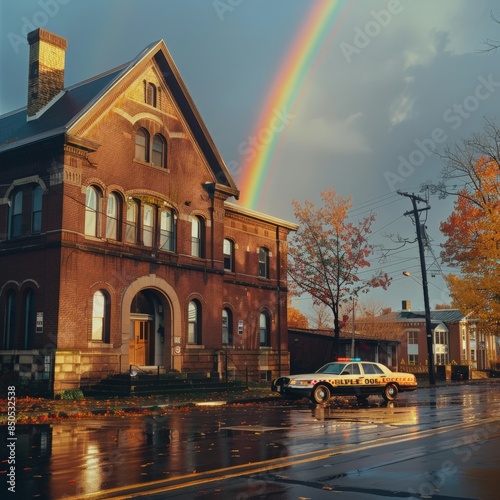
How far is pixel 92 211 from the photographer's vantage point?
88.8 ft

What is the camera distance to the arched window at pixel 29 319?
85.3 feet

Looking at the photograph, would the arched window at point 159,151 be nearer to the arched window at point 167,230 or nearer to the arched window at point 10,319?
the arched window at point 167,230

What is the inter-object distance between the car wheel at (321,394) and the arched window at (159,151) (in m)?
13.2

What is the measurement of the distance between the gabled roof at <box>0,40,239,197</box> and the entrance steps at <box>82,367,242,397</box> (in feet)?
32.8

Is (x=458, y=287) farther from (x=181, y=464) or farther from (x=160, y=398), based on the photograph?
(x=181, y=464)

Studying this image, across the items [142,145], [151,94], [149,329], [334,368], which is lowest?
[334,368]

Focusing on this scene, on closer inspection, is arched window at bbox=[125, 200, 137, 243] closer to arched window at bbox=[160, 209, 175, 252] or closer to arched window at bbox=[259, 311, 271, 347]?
arched window at bbox=[160, 209, 175, 252]

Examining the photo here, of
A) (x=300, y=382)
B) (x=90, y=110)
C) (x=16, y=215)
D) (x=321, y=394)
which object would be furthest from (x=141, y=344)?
(x=90, y=110)

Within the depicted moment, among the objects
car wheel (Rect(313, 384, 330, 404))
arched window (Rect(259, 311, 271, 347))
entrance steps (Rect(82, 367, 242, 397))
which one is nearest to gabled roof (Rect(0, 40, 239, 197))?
arched window (Rect(259, 311, 271, 347))

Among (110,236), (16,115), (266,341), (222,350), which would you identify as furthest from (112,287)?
(266,341)

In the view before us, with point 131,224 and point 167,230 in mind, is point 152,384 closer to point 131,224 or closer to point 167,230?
point 131,224

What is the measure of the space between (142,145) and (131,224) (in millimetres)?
3871

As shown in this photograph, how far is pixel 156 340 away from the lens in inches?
1195
